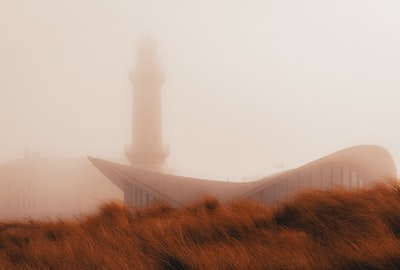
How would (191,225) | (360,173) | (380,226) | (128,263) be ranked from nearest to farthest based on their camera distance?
(128,263), (380,226), (191,225), (360,173)

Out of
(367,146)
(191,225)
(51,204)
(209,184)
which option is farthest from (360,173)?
(51,204)

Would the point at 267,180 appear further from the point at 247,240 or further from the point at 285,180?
the point at 247,240

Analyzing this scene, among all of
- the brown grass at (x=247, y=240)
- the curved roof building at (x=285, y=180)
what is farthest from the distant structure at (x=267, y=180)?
the brown grass at (x=247, y=240)

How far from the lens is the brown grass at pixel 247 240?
78.5 inches

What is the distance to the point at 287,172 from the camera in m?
8.66

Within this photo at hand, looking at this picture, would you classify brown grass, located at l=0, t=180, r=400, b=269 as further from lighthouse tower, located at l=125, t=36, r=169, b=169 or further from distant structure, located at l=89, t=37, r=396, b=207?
lighthouse tower, located at l=125, t=36, r=169, b=169

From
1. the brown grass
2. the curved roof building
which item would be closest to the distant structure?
the curved roof building

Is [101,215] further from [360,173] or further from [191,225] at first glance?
[360,173]

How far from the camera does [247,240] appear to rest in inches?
108

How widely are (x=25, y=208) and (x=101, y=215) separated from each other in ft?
43.0

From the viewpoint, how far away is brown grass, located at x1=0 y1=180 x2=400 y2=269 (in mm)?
1994

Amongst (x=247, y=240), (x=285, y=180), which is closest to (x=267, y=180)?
(x=285, y=180)

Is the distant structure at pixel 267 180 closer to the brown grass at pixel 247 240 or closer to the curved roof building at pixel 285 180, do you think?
the curved roof building at pixel 285 180

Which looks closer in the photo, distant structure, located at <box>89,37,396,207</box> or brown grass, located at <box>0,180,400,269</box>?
brown grass, located at <box>0,180,400,269</box>
